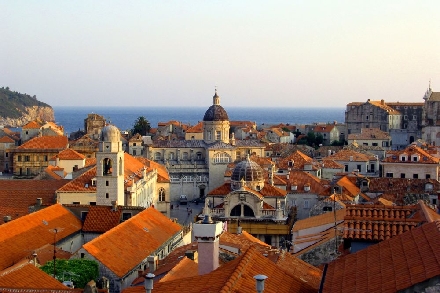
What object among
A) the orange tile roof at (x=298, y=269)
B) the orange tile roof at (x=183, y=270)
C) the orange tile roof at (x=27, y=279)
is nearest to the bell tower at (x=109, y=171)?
the orange tile roof at (x=27, y=279)

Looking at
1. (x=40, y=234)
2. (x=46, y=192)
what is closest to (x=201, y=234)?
(x=40, y=234)

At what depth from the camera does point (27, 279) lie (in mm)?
18906

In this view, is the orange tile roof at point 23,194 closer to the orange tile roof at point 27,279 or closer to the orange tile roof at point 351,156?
the orange tile roof at point 27,279

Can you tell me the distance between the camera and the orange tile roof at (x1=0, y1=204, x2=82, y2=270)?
92.3 ft

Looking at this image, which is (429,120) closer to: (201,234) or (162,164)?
(162,164)

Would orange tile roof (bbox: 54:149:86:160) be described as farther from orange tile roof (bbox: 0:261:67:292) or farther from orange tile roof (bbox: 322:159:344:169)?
orange tile roof (bbox: 0:261:67:292)

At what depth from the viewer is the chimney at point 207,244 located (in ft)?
46.2

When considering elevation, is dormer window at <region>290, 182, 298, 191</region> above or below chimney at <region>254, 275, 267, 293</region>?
below

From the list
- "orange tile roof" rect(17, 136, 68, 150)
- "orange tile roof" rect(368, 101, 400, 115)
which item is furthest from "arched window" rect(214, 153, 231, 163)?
"orange tile roof" rect(368, 101, 400, 115)

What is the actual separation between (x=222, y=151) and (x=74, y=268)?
1862 inches

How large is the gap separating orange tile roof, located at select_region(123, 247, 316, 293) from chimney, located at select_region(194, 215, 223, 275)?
1100 millimetres

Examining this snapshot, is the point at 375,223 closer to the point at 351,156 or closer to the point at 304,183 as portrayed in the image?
the point at 304,183

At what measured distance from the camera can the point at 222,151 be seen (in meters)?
70.6

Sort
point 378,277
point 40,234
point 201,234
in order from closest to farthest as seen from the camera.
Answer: point 378,277 < point 201,234 < point 40,234
